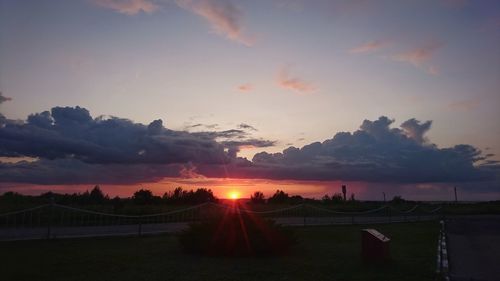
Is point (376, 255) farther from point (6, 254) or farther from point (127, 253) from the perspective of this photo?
point (6, 254)

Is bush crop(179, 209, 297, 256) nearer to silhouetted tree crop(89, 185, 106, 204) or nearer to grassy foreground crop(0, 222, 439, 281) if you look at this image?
grassy foreground crop(0, 222, 439, 281)

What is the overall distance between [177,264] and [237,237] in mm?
2426

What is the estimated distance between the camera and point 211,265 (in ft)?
36.9

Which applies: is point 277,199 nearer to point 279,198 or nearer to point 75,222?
point 279,198

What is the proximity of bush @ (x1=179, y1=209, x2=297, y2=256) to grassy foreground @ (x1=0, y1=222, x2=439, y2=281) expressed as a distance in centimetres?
49

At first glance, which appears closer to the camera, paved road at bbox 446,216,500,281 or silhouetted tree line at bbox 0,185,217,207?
paved road at bbox 446,216,500,281

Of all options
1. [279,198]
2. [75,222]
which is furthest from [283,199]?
[75,222]

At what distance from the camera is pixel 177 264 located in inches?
447

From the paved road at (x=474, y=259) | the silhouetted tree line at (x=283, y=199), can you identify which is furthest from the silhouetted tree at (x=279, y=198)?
the paved road at (x=474, y=259)

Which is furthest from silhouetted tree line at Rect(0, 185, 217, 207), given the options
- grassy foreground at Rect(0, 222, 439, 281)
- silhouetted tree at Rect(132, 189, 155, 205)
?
grassy foreground at Rect(0, 222, 439, 281)

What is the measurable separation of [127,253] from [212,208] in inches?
472

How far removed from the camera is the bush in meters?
13.0

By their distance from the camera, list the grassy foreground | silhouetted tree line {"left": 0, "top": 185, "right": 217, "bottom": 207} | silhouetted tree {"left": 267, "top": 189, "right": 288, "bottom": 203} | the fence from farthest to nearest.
A: silhouetted tree {"left": 267, "top": 189, "right": 288, "bottom": 203}
silhouetted tree line {"left": 0, "top": 185, "right": 217, "bottom": 207}
the fence
the grassy foreground

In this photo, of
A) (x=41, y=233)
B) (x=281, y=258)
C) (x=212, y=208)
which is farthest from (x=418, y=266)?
(x=212, y=208)
